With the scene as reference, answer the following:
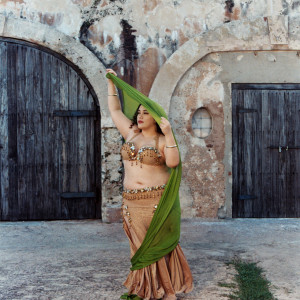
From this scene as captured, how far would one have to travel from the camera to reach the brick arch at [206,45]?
7.18m

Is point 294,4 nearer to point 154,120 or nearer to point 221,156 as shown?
point 221,156

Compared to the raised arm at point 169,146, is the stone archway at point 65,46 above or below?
above

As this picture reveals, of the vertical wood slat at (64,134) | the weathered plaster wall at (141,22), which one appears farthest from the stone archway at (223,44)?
the vertical wood slat at (64,134)

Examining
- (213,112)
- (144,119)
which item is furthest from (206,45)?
(144,119)

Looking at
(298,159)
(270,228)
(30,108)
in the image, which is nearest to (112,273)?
(270,228)

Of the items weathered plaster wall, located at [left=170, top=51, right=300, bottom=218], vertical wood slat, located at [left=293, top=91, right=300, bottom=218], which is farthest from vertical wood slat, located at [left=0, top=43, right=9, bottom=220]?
vertical wood slat, located at [left=293, top=91, right=300, bottom=218]

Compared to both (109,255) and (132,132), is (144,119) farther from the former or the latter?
(109,255)

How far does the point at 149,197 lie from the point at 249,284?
1279 mm

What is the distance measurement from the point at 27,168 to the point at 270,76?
12.3 ft

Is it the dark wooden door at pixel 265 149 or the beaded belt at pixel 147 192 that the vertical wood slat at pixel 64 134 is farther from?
the beaded belt at pixel 147 192

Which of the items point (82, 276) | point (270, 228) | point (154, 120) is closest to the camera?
point (154, 120)

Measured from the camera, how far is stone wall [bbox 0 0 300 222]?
7125mm

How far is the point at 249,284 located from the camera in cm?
443

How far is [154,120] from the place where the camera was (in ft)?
13.4
